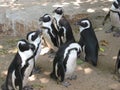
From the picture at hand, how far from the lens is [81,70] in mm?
6652

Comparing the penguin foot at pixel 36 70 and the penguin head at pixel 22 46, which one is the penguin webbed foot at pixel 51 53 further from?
the penguin head at pixel 22 46

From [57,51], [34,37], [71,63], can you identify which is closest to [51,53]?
[34,37]

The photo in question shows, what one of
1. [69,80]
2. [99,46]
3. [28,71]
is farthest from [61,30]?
[28,71]

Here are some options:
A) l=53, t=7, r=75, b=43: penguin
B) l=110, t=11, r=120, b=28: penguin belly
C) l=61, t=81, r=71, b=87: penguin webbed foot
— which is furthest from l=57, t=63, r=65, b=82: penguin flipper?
l=110, t=11, r=120, b=28: penguin belly

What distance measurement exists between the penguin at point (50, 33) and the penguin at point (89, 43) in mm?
496

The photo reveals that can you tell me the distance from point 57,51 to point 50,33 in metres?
0.90

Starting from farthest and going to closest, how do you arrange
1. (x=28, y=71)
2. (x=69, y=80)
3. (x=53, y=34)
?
(x=53, y=34), (x=69, y=80), (x=28, y=71)

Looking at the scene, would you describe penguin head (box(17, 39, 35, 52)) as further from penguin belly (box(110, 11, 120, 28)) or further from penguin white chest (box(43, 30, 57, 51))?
penguin belly (box(110, 11, 120, 28))

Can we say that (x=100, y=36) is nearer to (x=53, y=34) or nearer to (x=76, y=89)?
(x=53, y=34)

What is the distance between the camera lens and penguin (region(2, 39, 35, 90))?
18.3 feet

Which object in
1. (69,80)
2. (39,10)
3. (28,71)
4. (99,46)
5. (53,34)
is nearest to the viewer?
(28,71)

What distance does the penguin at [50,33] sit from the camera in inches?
280

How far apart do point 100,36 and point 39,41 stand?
200 centimetres

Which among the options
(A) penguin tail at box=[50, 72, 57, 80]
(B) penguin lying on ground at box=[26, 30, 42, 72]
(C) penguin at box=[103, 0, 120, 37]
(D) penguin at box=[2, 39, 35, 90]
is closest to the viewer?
(D) penguin at box=[2, 39, 35, 90]
